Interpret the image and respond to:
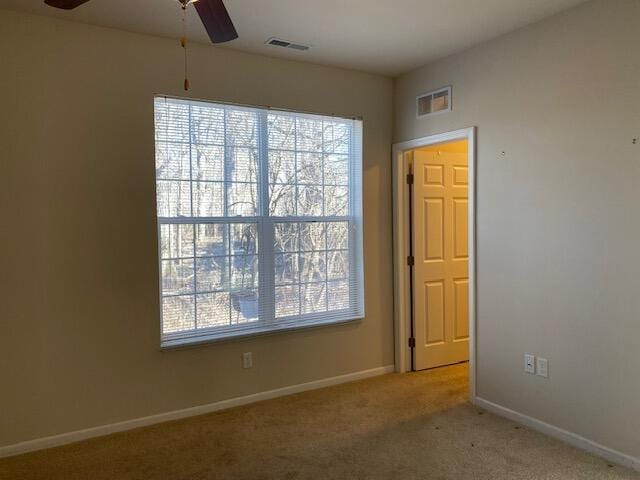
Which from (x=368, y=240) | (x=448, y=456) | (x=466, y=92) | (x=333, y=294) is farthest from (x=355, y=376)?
(x=466, y=92)

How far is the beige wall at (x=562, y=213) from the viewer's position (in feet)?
8.61

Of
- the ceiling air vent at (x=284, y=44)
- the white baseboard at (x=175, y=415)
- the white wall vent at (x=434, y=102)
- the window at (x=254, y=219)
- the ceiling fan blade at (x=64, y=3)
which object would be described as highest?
the ceiling air vent at (x=284, y=44)

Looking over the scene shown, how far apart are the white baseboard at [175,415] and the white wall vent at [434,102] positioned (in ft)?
7.08

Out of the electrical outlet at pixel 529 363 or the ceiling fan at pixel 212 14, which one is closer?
the ceiling fan at pixel 212 14

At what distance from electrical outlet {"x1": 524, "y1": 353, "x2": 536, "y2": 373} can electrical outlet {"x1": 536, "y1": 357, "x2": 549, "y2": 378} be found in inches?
1.1

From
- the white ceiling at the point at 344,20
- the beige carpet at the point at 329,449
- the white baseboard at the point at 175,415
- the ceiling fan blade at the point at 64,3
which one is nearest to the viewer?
the ceiling fan blade at the point at 64,3

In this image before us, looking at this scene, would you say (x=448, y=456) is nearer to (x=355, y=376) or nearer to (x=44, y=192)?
(x=355, y=376)

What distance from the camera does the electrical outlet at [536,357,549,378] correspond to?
3.05 metres

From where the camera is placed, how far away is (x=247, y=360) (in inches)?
141

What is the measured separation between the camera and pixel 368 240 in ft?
13.5

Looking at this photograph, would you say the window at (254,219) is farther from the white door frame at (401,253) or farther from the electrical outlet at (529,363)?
the electrical outlet at (529,363)

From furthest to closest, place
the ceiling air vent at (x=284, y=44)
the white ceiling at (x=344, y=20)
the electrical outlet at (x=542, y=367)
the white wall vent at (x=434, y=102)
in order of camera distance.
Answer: the white wall vent at (x=434, y=102) < the ceiling air vent at (x=284, y=44) < the electrical outlet at (x=542, y=367) < the white ceiling at (x=344, y=20)

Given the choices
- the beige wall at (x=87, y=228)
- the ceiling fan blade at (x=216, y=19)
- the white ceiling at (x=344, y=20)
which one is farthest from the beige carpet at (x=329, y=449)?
the white ceiling at (x=344, y=20)

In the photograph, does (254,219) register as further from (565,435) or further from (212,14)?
(565,435)
